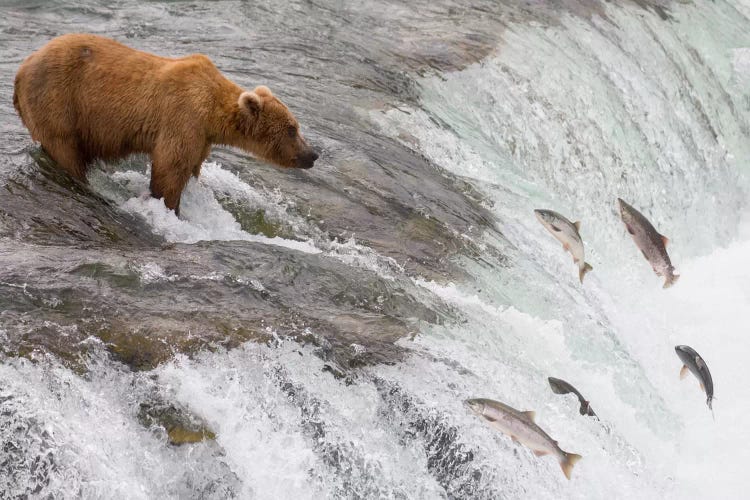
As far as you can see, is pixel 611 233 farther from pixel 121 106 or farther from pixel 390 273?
pixel 121 106

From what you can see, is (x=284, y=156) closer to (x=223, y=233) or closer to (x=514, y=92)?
(x=223, y=233)

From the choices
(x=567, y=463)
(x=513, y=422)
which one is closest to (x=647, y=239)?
(x=567, y=463)

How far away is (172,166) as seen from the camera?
224 inches

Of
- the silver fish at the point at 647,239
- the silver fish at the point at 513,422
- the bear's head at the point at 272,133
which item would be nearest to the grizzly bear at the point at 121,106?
the bear's head at the point at 272,133

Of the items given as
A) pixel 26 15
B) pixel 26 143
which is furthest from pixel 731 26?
pixel 26 143

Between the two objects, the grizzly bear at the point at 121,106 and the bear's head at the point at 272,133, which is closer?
the grizzly bear at the point at 121,106

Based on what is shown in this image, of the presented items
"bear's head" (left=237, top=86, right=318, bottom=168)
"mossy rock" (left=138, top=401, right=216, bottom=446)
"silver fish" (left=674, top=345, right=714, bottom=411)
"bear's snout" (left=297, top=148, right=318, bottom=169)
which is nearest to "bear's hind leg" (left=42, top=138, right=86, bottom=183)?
"bear's head" (left=237, top=86, right=318, bottom=168)

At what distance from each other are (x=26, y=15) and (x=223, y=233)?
495 centimetres

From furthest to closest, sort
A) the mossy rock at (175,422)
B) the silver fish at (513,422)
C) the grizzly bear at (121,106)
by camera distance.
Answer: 1. the grizzly bear at (121,106)
2. the silver fish at (513,422)
3. the mossy rock at (175,422)

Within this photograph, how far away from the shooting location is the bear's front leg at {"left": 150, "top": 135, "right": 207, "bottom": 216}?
569 cm

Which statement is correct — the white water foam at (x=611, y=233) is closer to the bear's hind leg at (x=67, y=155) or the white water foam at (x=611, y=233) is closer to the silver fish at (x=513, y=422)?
the silver fish at (x=513, y=422)

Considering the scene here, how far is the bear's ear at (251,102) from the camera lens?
5.84 m

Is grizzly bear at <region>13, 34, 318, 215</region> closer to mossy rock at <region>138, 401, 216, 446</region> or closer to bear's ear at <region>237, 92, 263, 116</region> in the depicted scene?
bear's ear at <region>237, 92, 263, 116</region>

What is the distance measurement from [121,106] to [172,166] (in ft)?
1.46
